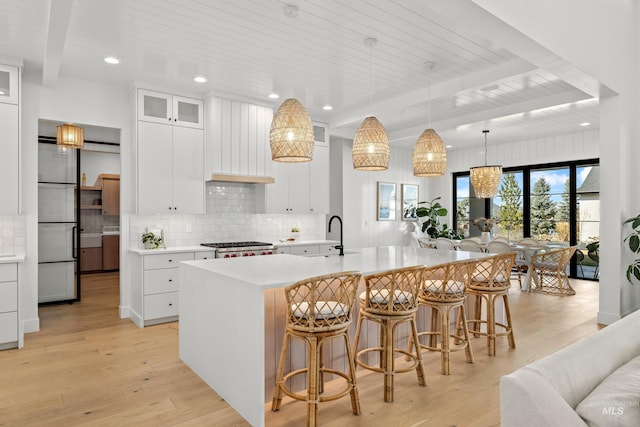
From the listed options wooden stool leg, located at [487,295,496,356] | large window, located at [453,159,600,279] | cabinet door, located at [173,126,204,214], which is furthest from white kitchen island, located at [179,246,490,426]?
large window, located at [453,159,600,279]

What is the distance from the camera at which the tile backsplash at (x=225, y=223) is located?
523 cm

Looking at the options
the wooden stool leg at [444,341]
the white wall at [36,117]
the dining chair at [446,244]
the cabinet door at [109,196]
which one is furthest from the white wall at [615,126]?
the cabinet door at [109,196]

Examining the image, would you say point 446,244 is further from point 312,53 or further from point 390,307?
point 390,307

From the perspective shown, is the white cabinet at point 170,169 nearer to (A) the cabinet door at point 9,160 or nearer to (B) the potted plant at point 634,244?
(A) the cabinet door at point 9,160

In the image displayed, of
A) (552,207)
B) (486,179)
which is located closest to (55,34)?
(486,179)

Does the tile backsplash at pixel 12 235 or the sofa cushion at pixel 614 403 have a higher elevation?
the tile backsplash at pixel 12 235

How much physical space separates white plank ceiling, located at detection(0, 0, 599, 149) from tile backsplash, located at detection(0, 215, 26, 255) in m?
1.50

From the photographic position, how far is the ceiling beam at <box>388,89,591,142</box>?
4.93 m

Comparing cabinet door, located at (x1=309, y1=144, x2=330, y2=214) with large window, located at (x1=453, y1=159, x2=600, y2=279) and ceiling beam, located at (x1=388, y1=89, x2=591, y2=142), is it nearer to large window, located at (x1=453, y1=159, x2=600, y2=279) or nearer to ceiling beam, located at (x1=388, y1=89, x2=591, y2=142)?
ceiling beam, located at (x1=388, y1=89, x2=591, y2=142)

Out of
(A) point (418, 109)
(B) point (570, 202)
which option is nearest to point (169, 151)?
(A) point (418, 109)

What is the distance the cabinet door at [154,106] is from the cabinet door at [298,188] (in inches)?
72.5

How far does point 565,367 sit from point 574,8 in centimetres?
347

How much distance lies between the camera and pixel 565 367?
4.36ft

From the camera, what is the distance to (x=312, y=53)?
3.97 meters
